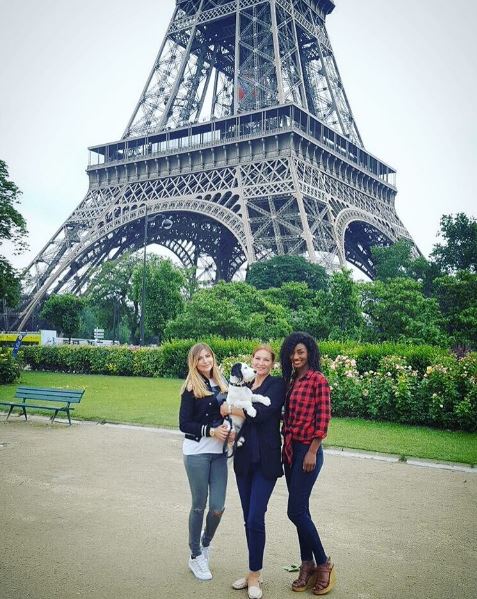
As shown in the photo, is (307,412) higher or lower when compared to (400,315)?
lower

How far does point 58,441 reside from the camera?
1024 cm

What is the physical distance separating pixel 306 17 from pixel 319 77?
228 inches

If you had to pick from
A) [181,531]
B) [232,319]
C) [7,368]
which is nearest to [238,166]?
[232,319]

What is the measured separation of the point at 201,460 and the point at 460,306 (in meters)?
33.6

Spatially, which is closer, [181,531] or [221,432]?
[221,432]

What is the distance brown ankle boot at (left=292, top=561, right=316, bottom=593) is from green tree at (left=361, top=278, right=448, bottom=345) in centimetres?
2246

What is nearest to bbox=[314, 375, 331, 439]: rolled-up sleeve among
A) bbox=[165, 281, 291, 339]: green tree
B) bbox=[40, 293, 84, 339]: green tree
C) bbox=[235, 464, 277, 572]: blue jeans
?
bbox=[235, 464, 277, 572]: blue jeans

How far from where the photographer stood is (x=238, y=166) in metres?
40.9

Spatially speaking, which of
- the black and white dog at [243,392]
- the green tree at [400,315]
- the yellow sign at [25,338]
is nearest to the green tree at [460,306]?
the green tree at [400,315]

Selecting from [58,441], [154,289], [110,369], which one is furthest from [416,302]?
[58,441]

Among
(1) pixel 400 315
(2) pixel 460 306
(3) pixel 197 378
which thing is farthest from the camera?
(2) pixel 460 306

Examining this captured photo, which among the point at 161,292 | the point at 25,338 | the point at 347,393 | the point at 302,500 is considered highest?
the point at 161,292

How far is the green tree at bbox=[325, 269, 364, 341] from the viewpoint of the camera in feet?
90.8

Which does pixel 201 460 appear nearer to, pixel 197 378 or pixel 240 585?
pixel 197 378
